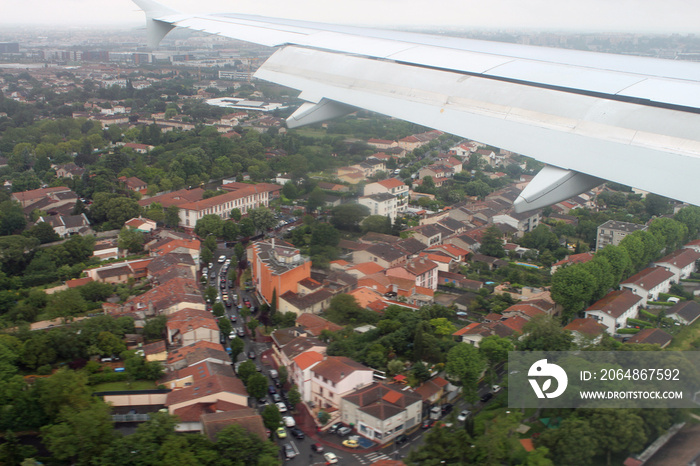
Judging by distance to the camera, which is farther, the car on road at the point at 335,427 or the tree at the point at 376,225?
the tree at the point at 376,225

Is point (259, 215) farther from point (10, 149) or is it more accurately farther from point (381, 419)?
point (10, 149)

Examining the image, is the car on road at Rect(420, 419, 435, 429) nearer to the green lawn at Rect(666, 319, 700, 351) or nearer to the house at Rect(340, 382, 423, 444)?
the house at Rect(340, 382, 423, 444)

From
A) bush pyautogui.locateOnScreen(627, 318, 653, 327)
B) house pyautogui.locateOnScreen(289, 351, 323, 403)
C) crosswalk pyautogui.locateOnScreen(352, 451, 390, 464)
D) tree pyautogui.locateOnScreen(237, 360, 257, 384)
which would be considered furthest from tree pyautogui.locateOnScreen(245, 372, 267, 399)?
bush pyautogui.locateOnScreen(627, 318, 653, 327)

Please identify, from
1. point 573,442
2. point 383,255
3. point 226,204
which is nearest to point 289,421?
point 573,442

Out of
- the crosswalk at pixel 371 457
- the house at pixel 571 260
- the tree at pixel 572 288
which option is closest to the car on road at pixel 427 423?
the crosswalk at pixel 371 457

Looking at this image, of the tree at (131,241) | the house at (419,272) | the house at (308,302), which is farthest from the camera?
the tree at (131,241)

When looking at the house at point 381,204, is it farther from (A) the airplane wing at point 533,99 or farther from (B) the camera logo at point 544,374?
(A) the airplane wing at point 533,99

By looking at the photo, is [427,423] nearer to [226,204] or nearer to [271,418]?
[271,418]
